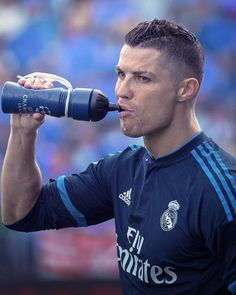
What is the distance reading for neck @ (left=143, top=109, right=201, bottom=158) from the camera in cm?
335

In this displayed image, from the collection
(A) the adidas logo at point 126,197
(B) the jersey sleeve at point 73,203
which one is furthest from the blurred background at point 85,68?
(A) the adidas logo at point 126,197

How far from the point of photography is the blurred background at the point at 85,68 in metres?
6.74

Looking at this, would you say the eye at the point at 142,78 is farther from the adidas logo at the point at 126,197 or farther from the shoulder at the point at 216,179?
the adidas logo at the point at 126,197

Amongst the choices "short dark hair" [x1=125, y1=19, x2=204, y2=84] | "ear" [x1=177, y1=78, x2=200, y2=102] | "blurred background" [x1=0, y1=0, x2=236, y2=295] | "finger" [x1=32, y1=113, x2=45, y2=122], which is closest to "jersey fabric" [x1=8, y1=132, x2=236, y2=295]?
"ear" [x1=177, y1=78, x2=200, y2=102]

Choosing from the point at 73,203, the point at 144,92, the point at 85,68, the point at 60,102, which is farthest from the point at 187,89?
the point at 85,68

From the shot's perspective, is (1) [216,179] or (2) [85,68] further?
(2) [85,68]

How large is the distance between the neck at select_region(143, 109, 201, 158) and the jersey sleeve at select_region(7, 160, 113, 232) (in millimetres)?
349

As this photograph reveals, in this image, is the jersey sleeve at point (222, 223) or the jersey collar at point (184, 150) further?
the jersey collar at point (184, 150)

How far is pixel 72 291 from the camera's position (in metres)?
6.53

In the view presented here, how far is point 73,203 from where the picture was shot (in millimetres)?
3674

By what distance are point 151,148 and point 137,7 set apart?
4660 millimetres

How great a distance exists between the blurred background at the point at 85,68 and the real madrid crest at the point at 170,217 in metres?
3.50

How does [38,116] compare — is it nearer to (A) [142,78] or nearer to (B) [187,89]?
(A) [142,78]

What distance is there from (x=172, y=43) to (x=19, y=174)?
0.93 meters
